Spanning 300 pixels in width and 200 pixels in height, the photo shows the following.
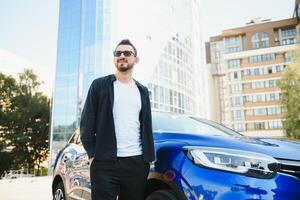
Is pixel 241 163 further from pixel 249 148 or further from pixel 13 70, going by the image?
pixel 13 70

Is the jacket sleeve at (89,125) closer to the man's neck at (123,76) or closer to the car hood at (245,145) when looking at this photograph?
the man's neck at (123,76)

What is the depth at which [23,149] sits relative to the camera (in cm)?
3497

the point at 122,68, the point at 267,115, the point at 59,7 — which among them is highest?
the point at 59,7

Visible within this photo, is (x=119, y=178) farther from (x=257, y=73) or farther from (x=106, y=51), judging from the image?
(x=257, y=73)

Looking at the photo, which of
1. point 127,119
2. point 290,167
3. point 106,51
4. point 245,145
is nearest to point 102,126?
point 127,119

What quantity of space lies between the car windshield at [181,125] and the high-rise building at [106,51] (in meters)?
31.4

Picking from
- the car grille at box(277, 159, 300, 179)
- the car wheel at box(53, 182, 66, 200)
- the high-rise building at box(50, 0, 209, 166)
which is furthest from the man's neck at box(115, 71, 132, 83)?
the high-rise building at box(50, 0, 209, 166)

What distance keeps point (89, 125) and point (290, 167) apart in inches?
59.8

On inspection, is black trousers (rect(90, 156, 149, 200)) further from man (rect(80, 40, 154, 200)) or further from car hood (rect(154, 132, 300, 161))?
car hood (rect(154, 132, 300, 161))

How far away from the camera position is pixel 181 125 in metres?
3.65

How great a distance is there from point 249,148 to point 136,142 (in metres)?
0.88

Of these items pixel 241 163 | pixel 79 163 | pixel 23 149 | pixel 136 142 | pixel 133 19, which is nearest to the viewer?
pixel 241 163

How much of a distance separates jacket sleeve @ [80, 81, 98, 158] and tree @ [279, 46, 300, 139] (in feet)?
87.3

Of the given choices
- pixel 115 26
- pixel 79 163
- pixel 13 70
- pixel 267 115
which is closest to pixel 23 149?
pixel 13 70
